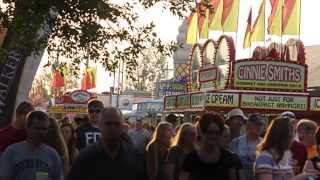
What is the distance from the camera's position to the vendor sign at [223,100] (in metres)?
23.9

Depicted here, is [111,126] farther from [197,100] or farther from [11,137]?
[197,100]

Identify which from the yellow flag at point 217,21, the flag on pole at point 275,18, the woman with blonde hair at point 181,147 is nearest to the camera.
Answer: the woman with blonde hair at point 181,147

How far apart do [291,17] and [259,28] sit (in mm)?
2310

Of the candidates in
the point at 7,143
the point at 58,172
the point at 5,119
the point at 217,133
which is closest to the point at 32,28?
the point at 7,143

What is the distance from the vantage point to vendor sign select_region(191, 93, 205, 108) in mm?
24750

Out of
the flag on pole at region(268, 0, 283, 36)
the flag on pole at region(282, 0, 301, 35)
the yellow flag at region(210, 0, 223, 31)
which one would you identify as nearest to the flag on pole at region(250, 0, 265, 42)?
the flag on pole at region(268, 0, 283, 36)

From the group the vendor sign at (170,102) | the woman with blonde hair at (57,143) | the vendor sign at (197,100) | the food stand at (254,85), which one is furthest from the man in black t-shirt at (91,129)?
the vendor sign at (170,102)

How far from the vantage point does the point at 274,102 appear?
80.5 feet

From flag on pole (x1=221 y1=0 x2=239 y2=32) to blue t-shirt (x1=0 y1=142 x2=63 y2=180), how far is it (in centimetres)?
2859

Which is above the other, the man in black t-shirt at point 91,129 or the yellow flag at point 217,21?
the yellow flag at point 217,21

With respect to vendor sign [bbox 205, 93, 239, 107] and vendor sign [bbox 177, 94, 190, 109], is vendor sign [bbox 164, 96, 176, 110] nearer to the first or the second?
vendor sign [bbox 177, 94, 190, 109]

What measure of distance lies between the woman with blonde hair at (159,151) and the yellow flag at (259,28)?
27.3 m

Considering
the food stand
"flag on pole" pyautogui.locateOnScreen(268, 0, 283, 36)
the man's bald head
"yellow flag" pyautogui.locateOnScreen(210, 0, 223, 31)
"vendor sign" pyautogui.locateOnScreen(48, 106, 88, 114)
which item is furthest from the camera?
"vendor sign" pyautogui.locateOnScreen(48, 106, 88, 114)

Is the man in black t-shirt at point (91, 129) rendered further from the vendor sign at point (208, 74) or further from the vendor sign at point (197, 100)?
the vendor sign at point (208, 74)
